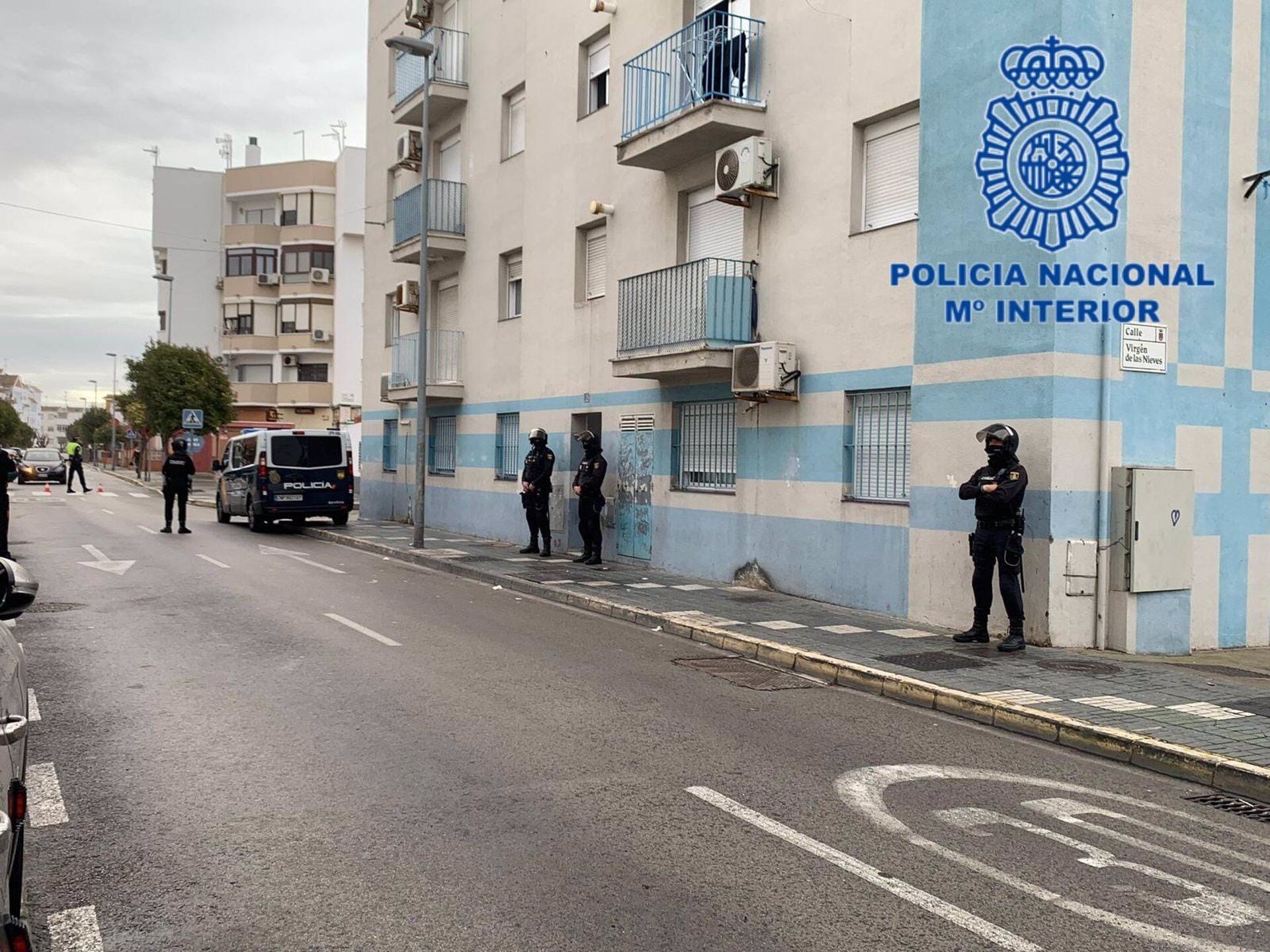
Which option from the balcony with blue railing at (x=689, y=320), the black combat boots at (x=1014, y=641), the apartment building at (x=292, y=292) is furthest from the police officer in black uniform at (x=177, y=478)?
A: the apartment building at (x=292, y=292)

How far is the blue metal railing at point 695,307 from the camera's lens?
13820 mm

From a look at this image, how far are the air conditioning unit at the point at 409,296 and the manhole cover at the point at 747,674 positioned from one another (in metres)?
15.6

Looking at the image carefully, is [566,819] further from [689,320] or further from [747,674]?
[689,320]

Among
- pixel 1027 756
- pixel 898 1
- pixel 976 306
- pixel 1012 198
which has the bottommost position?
pixel 1027 756

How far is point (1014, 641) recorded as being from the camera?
9.71 metres

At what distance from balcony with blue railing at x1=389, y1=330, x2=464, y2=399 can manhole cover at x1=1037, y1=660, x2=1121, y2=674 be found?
15.3m

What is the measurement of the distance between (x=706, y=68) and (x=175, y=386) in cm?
3870

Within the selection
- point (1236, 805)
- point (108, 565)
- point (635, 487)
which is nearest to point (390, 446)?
point (108, 565)

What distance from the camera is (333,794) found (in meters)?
5.34

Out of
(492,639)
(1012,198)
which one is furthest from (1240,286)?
(492,639)

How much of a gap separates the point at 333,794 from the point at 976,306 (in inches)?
311

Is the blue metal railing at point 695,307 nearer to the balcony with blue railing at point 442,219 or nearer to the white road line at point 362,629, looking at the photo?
the white road line at point 362,629

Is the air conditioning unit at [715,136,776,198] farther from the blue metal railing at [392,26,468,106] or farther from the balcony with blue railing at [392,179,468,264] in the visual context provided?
the blue metal railing at [392,26,468,106]

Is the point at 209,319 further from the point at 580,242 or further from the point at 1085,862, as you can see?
the point at 1085,862
